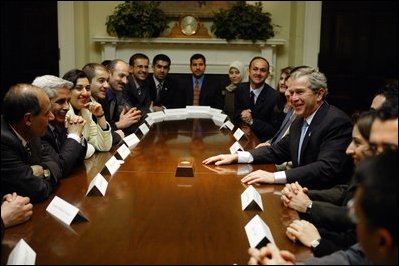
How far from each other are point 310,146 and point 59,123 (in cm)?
150

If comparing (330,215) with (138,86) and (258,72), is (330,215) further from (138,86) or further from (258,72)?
(138,86)

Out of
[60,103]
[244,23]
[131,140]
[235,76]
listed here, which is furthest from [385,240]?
[244,23]

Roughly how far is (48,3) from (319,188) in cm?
659

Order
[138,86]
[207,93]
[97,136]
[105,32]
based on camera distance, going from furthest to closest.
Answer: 1. [105,32]
2. [207,93]
3. [138,86]
4. [97,136]

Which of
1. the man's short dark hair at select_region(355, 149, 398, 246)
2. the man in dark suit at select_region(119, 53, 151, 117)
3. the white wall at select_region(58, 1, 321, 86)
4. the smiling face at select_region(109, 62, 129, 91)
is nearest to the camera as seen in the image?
the man's short dark hair at select_region(355, 149, 398, 246)

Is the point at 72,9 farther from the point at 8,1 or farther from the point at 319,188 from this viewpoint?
the point at 319,188

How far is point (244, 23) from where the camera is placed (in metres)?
7.86

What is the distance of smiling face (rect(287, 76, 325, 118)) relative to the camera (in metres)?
3.02

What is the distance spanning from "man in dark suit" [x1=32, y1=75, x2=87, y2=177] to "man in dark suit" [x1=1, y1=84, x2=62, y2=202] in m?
0.39

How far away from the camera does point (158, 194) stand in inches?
93.4

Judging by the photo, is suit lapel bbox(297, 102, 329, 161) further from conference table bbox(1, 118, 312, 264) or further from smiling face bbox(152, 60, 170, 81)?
smiling face bbox(152, 60, 170, 81)

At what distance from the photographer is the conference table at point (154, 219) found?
5.45ft

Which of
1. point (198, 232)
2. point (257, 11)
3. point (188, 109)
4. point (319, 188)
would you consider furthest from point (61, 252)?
point (257, 11)

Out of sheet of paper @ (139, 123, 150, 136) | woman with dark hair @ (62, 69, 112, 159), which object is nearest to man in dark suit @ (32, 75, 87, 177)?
woman with dark hair @ (62, 69, 112, 159)
